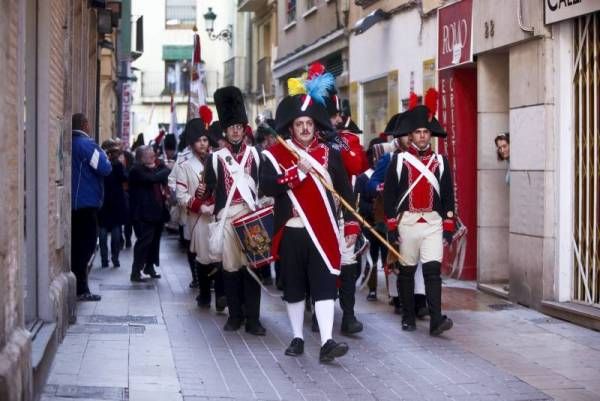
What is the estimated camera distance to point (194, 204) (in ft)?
40.5

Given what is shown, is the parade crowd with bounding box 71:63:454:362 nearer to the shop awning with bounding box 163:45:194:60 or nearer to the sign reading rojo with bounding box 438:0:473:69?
the sign reading rojo with bounding box 438:0:473:69

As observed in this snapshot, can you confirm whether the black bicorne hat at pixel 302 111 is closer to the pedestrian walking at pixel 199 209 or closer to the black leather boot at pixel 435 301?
the black leather boot at pixel 435 301

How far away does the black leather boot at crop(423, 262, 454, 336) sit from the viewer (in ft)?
34.5

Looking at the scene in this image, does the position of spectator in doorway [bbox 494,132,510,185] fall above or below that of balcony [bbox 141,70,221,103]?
below

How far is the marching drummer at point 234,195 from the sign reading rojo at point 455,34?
4054 millimetres

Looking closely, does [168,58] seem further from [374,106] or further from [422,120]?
[422,120]

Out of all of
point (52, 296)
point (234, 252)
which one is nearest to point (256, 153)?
point (234, 252)

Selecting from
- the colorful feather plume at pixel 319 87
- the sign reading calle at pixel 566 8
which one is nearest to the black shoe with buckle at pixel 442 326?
the colorful feather plume at pixel 319 87

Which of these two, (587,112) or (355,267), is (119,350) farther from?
(587,112)

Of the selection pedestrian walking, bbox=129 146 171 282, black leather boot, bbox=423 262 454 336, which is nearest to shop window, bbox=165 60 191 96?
pedestrian walking, bbox=129 146 171 282

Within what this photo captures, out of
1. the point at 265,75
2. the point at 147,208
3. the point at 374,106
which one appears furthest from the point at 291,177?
the point at 265,75

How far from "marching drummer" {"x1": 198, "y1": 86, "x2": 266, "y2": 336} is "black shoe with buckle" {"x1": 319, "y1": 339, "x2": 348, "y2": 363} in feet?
5.40

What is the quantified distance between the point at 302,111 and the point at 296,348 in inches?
70.0

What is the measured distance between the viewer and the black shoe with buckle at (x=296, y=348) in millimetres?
9555
